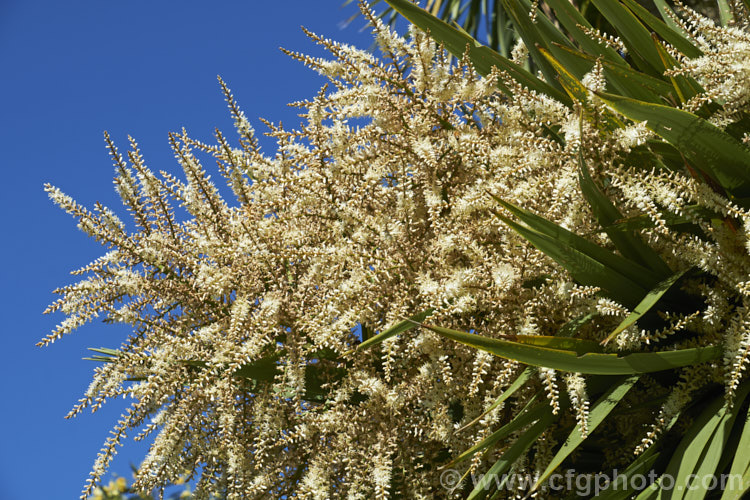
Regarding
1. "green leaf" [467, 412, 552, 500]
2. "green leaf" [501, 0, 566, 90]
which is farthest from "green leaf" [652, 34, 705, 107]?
"green leaf" [467, 412, 552, 500]

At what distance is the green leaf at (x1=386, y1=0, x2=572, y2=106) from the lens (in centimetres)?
183

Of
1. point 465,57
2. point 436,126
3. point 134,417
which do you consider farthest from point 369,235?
point 134,417

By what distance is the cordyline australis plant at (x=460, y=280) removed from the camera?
1.36m

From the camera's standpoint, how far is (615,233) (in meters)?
1.41

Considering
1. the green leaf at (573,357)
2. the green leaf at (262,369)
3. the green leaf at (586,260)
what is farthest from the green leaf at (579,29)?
the green leaf at (262,369)

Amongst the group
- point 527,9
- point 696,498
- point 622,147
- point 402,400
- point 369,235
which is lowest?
point 696,498

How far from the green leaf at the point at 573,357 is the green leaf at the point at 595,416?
61 millimetres

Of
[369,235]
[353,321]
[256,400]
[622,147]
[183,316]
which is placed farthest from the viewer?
Result: [183,316]

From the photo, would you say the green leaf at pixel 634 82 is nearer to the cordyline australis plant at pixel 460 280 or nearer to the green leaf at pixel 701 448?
the cordyline australis plant at pixel 460 280

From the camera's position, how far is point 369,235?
5.49 feet

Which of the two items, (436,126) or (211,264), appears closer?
(436,126)

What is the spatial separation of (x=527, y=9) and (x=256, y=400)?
1.40m

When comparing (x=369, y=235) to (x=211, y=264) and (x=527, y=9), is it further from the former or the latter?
(x=527, y=9)

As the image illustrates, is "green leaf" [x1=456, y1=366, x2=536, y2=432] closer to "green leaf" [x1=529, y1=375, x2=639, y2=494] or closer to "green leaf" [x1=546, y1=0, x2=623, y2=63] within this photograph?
"green leaf" [x1=529, y1=375, x2=639, y2=494]
